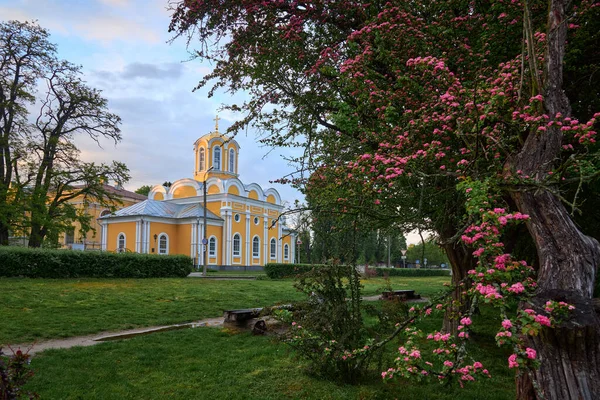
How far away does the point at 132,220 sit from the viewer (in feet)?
118

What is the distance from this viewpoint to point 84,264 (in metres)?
18.9

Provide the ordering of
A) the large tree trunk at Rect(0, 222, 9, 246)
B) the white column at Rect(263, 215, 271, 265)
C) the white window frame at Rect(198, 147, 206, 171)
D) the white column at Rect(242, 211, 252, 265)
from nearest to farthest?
the large tree trunk at Rect(0, 222, 9, 246), the white column at Rect(242, 211, 252, 265), the white column at Rect(263, 215, 271, 265), the white window frame at Rect(198, 147, 206, 171)

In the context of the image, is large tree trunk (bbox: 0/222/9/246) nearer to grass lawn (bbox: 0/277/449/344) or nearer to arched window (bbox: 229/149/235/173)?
grass lawn (bbox: 0/277/449/344)

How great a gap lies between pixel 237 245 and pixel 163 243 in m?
6.70

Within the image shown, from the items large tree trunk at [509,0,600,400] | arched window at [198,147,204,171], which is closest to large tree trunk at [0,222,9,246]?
arched window at [198,147,204,171]

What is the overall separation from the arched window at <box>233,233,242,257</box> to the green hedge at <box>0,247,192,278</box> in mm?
16626

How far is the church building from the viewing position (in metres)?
36.4

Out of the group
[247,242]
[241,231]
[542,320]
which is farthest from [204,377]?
[247,242]

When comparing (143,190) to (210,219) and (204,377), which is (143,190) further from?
(204,377)

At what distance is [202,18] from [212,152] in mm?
36960

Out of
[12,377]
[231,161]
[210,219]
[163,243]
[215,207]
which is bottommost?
[12,377]

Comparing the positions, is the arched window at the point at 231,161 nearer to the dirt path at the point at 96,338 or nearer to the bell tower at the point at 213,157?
the bell tower at the point at 213,157

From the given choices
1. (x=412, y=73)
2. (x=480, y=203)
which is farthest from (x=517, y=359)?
(x=412, y=73)

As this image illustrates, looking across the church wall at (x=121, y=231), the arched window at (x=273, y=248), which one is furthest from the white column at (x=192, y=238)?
the arched window at (x=273, y=248)
